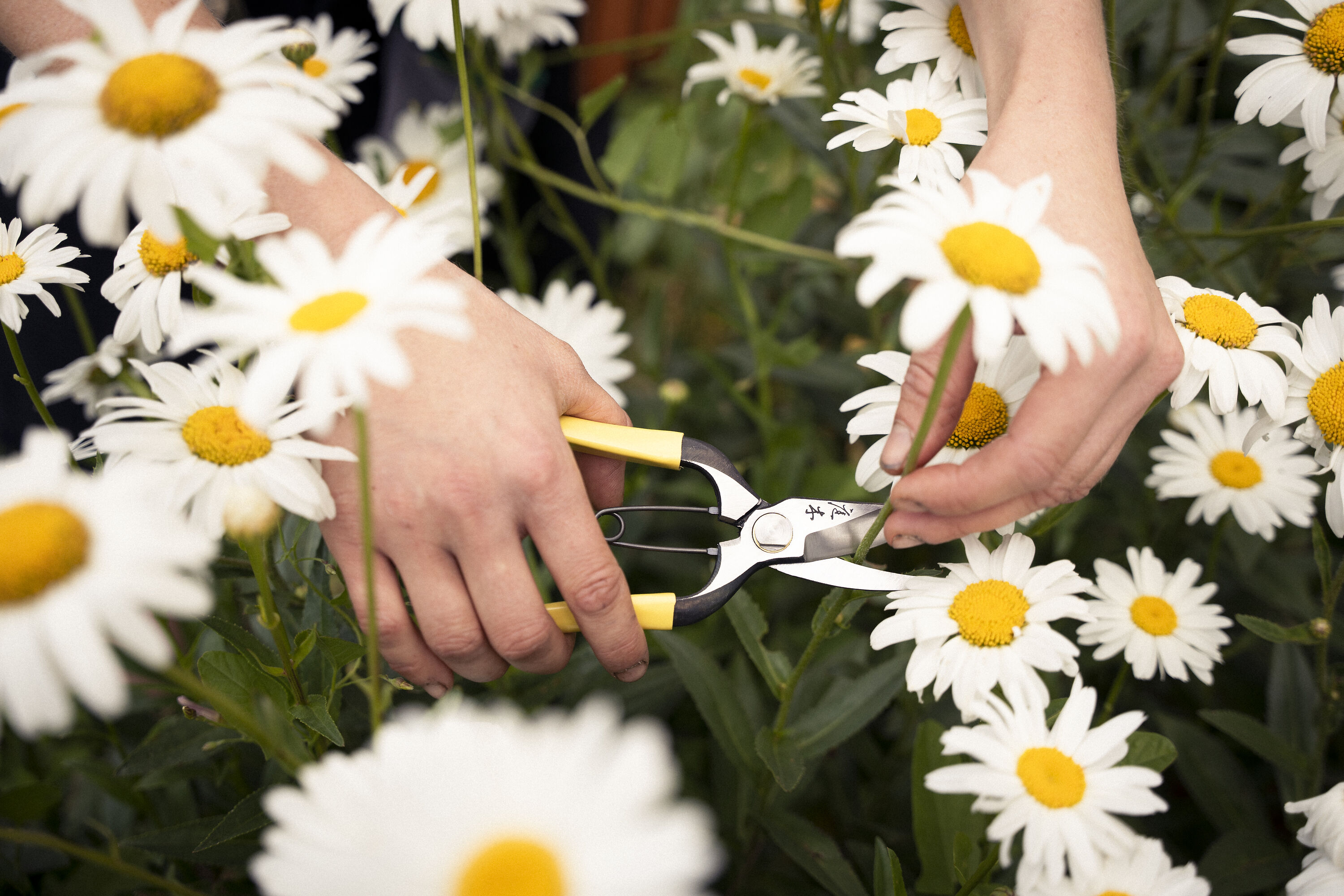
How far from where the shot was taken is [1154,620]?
73cm

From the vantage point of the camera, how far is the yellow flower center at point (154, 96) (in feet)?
1.31

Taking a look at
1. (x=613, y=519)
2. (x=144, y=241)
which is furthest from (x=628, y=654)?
(x=144, y=241)

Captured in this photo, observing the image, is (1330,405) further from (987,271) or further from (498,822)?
(498,822)

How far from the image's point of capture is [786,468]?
3.58ft

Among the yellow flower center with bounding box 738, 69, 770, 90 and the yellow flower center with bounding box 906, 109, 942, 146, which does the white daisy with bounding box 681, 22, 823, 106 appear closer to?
the yellow flower center with bounding box 738, 69, 770, 90

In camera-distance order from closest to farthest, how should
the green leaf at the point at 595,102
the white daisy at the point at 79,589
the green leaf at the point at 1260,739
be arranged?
1. the white daisy at the point at 79,589
2. the green leaf at the point at 1260,739
3. the green leaf at the point at 595,102

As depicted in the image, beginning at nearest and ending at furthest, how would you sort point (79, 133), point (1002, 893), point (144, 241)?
1. point (79, 133)
2. point (1002, 893)
3. point (144, 241)

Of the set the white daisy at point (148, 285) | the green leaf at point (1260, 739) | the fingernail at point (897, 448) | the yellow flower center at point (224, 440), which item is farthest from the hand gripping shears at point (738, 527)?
the green leaf at point (1260, 739)

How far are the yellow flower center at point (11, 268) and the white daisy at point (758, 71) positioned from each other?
2.36 feet

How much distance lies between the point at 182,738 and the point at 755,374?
2.74 ft

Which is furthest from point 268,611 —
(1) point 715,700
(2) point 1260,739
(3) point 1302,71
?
→ (3) point 1302,71

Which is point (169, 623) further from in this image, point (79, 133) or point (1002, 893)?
point (1002, 893)

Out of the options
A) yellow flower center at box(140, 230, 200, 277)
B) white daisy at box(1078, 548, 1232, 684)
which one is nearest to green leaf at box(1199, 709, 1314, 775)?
white daisy at box(1078, 548, 1232, 684)

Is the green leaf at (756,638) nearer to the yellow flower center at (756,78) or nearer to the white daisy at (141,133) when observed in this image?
the white daisy at (141,133)
